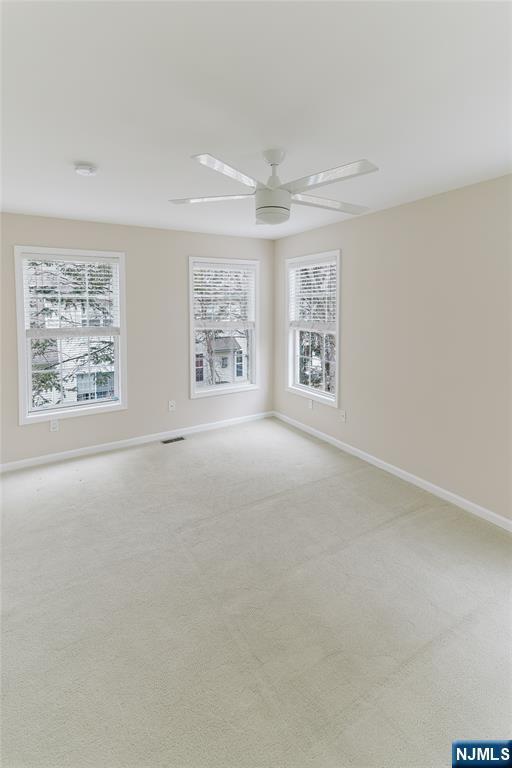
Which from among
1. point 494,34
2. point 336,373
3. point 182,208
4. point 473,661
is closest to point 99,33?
point 494,34

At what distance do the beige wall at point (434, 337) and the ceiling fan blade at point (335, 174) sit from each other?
62.2 inches

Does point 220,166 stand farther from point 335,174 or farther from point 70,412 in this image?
point 70,412

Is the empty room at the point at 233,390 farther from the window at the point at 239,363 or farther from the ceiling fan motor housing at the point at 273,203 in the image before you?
the window at the point at 239,363

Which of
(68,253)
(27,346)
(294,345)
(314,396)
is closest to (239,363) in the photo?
(294,345)

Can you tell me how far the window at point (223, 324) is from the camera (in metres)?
5.06

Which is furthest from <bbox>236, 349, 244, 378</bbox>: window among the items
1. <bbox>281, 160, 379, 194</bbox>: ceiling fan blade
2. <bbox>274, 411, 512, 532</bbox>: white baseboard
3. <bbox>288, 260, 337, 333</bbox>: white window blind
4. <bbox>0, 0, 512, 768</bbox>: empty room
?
<bbox>281, 160, 379, 194</bbox>: ceiling fan blade

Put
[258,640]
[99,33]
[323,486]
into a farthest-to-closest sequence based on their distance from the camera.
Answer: [323,486] → [258,640] → [99,33]

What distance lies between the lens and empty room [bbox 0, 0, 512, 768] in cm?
149

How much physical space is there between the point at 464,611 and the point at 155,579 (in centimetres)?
175

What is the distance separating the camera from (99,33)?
1.38 m

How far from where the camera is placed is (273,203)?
2238 mm

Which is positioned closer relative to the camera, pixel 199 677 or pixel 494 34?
pixel 494 34

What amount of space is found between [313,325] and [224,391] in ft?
4.80

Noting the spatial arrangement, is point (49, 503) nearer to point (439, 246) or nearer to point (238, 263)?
point (238, 263)
